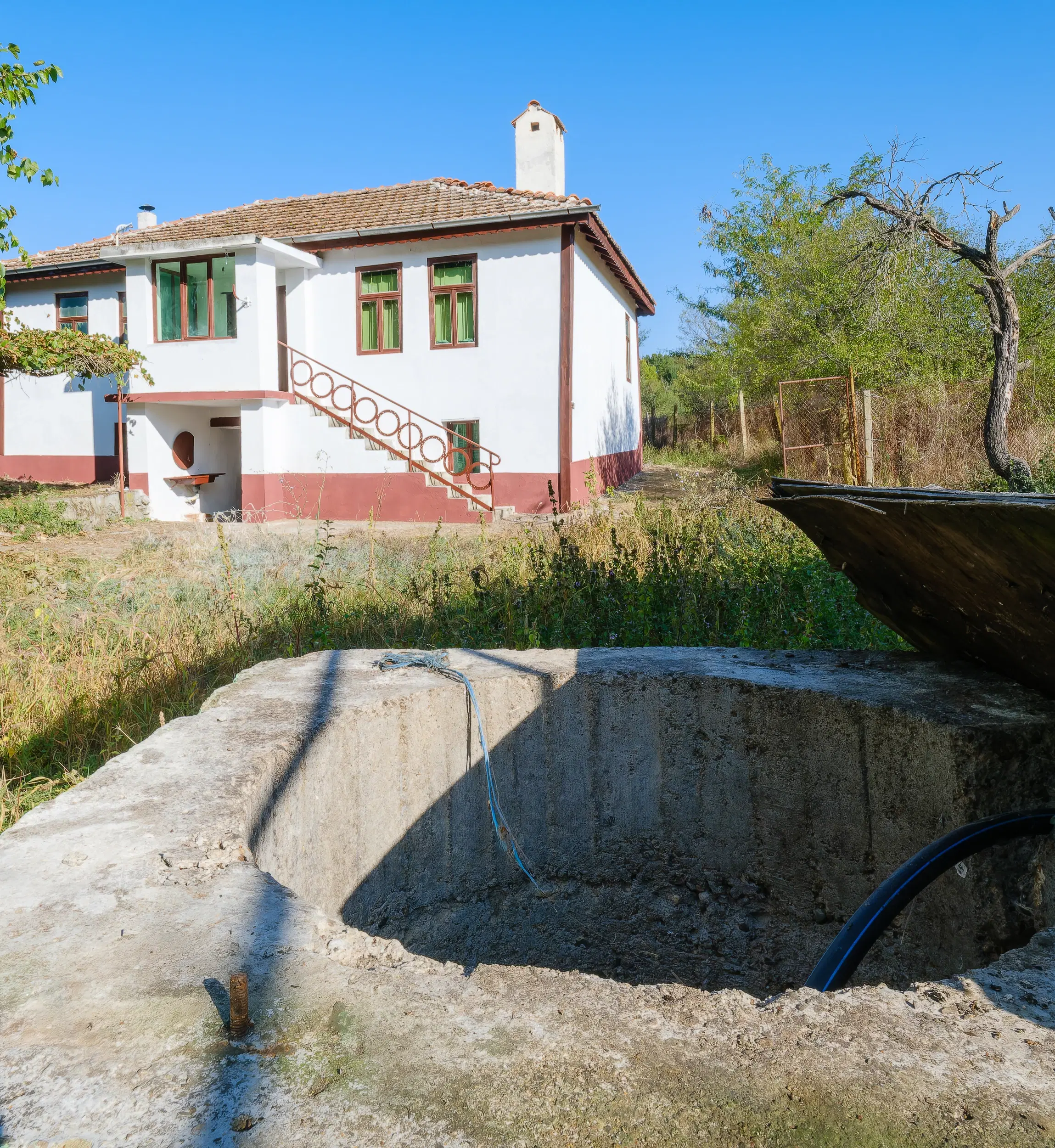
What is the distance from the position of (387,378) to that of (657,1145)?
46.6 feet

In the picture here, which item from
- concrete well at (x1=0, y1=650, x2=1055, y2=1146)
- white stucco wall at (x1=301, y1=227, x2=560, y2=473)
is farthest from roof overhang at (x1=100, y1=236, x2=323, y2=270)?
concrete well at (x1=0, y1=650, x2=1055, y2=1146)

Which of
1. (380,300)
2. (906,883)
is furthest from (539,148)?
(906,883)

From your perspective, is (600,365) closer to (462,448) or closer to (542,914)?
(462,448)

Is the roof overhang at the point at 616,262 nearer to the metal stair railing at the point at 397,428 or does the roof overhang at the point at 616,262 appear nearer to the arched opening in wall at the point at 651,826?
the metal stair railing at the point at 397,428

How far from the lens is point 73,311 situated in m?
17.4

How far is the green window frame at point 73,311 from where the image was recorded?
17219 millimetres

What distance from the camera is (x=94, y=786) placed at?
270 cm

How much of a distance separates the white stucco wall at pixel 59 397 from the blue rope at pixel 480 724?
48.7 feet

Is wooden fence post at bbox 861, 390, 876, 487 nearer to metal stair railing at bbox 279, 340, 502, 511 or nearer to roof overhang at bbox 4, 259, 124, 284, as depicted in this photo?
metal stair railing at bbox 279, 340, 502, 511

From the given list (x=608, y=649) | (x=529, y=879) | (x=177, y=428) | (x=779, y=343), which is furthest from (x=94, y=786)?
(x=779, y=343)

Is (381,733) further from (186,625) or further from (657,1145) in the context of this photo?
(186,625)

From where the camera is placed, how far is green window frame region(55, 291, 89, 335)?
678 inches

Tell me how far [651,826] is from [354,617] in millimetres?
3096

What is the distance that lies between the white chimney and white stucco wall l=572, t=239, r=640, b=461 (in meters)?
1.61
